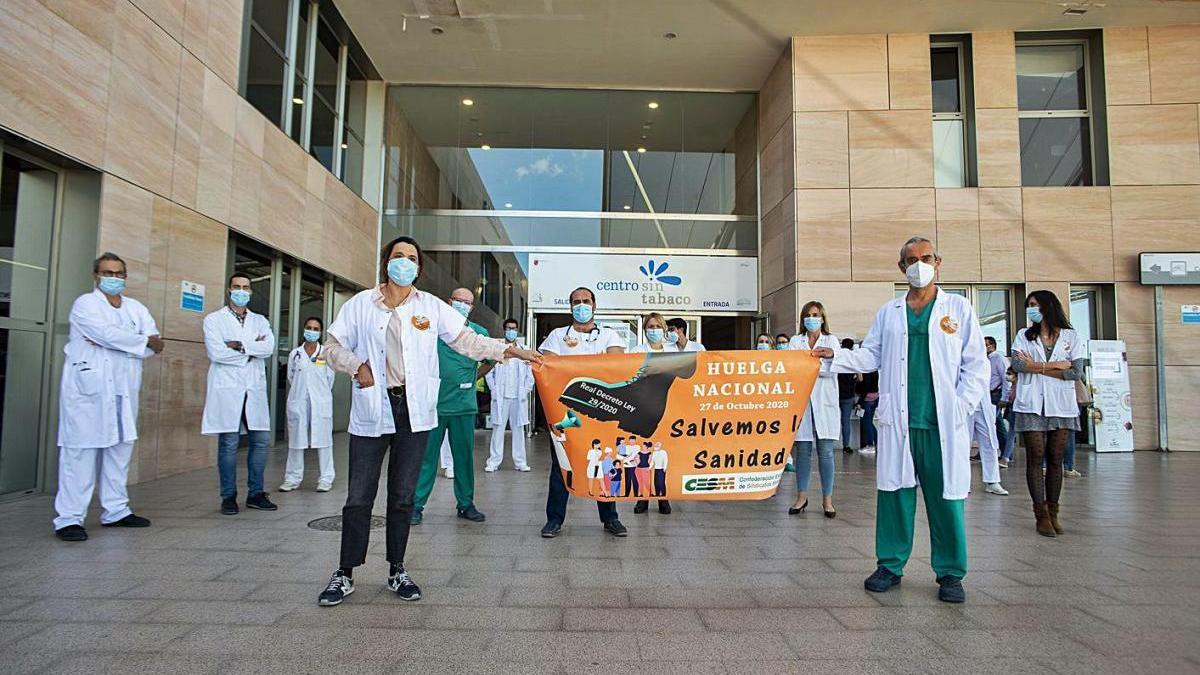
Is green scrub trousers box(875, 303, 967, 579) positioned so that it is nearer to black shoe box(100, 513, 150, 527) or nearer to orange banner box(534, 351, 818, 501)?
orange banner box(534, 351, 818, 501)

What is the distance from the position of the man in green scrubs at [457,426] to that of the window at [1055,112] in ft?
38.4

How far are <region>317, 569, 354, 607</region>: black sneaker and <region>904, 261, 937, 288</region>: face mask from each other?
3.52 meters

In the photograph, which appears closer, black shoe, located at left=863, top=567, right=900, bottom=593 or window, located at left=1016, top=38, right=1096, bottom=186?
black shoe, located at left=863, top=567, right=900, bottom=593

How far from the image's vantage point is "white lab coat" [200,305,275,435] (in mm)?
5758

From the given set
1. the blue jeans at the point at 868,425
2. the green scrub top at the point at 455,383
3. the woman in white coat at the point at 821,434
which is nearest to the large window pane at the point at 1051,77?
the blue jeans at the point at 868,425

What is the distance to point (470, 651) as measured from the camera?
9.14ft

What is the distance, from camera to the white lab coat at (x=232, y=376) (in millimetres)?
5758

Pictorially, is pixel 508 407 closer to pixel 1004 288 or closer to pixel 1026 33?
pixel 1004 288

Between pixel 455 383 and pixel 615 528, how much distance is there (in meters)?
1.76

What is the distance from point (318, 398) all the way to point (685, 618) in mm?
5152

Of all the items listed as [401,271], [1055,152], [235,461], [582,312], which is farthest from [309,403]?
[1055,152]

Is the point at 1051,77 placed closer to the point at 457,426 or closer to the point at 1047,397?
the point at 1047,397

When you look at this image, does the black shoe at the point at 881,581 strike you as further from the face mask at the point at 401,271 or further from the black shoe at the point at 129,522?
the black shoe at the point at 129,522

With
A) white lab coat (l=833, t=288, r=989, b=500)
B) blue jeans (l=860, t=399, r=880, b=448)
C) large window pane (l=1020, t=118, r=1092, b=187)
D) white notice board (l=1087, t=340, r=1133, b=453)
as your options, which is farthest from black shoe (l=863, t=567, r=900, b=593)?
large window pane (l=1020, t=118, r=1092, b=187)
